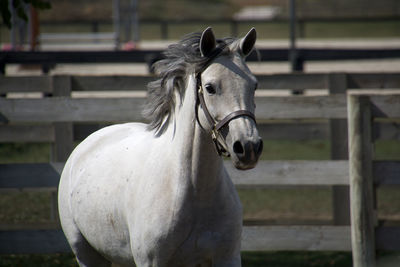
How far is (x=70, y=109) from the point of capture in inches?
213

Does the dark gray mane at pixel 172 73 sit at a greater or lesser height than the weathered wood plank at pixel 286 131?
greater

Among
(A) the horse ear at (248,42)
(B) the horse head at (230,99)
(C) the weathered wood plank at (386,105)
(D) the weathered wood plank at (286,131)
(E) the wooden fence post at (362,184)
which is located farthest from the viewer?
(D) the weathered wood plank at (286,131)

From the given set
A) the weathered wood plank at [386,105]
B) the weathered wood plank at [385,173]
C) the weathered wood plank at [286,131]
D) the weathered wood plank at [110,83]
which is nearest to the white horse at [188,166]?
the weathered wood plank at [385,173]

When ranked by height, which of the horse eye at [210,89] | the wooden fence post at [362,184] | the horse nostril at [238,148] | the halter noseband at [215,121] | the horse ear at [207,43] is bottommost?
the wooden fence post at [362,184]

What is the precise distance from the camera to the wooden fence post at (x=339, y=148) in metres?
6.07

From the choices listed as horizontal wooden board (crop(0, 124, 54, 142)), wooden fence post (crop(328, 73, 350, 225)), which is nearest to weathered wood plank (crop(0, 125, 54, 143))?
horizontal wooden board (crop(0, 124, 54, 142))

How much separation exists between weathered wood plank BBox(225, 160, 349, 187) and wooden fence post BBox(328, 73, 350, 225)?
0.87m

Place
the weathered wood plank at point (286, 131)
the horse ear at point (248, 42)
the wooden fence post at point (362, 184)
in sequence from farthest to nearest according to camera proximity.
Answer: the weathered wood plank at point (286, 131)
the wooden fence post at point (362, 184)
the horse ear at point (248, 42)

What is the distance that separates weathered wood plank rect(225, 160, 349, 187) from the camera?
17.2 feet

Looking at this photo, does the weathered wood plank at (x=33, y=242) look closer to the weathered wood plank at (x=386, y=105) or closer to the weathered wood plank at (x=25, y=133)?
the weathered wood plank at (x=25, y=133)

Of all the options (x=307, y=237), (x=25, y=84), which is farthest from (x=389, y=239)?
(x=25, y=84)

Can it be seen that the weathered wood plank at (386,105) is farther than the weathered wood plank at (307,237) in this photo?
No

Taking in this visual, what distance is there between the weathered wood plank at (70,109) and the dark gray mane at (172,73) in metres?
1.77

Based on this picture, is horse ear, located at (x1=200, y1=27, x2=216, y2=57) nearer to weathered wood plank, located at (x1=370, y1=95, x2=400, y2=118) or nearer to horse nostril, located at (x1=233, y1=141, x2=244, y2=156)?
horse nostril, located at (x1=233, y1=141, x2=244, y2=156)
